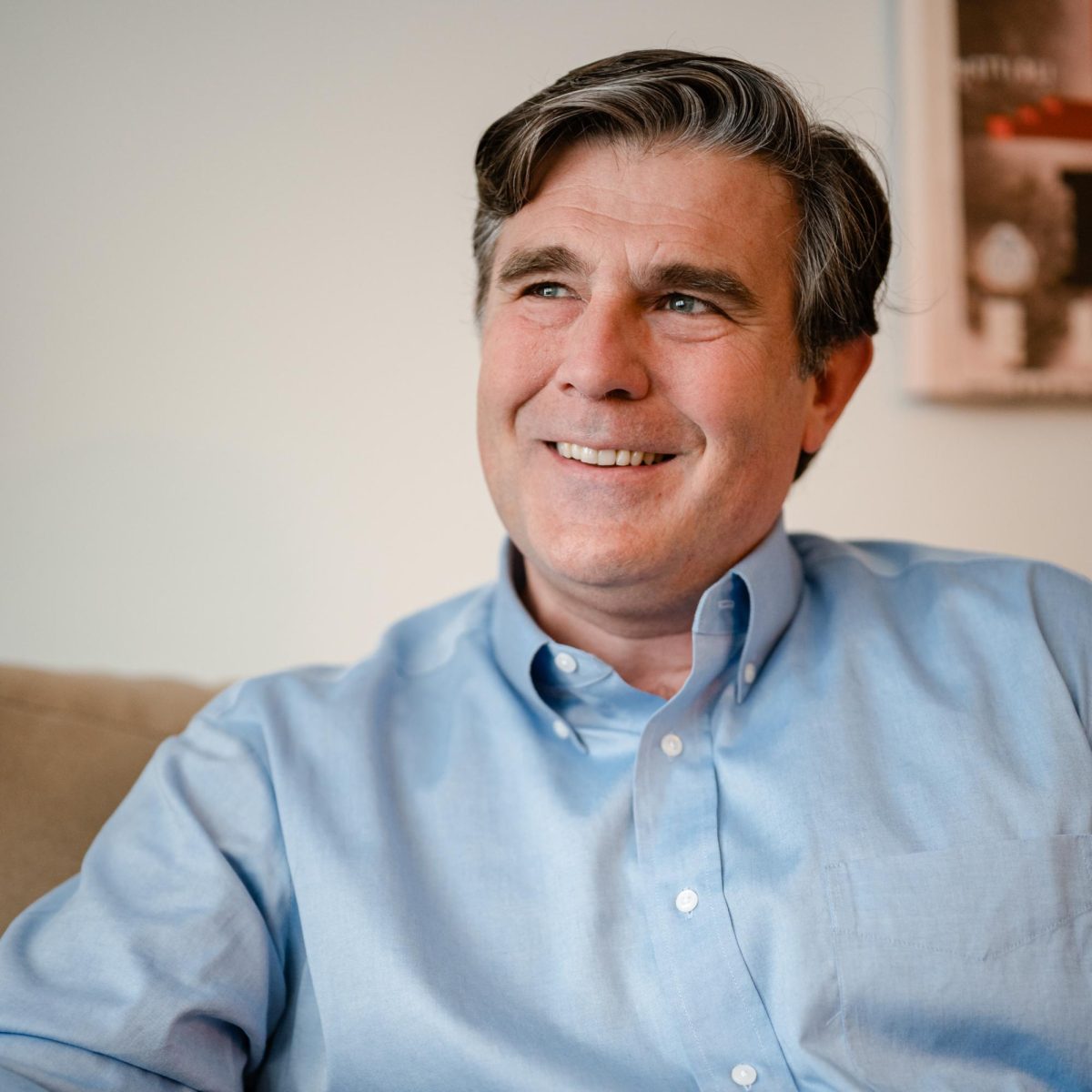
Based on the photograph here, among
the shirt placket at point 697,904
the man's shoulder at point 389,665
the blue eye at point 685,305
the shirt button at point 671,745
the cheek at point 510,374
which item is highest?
the blue eye at point 685,305

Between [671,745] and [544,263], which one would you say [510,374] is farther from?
[671,745]

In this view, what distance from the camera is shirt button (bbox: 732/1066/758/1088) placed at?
103 centimetres

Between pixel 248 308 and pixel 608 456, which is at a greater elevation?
pixel 248 308

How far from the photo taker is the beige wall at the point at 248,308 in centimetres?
174

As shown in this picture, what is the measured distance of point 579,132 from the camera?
4.25 ft

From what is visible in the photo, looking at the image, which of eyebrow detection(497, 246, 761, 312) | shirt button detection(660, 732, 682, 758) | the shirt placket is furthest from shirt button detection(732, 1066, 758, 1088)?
eyebrow detection(497, 246, 761, 312)

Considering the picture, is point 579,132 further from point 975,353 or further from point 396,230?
point 975,353

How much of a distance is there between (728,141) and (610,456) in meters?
0.38

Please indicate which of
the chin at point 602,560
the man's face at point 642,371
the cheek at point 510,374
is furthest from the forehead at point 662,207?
the chin at point 602,560

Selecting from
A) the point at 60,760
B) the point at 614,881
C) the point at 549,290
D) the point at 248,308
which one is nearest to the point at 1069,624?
the point at 614,881

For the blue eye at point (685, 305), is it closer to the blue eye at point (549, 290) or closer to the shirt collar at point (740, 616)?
the blue eye at point (549, 290)

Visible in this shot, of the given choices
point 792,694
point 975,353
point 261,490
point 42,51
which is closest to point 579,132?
point 792,694

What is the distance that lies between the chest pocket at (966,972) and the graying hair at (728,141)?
0.60 metres

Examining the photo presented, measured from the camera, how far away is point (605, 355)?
1.20 m
